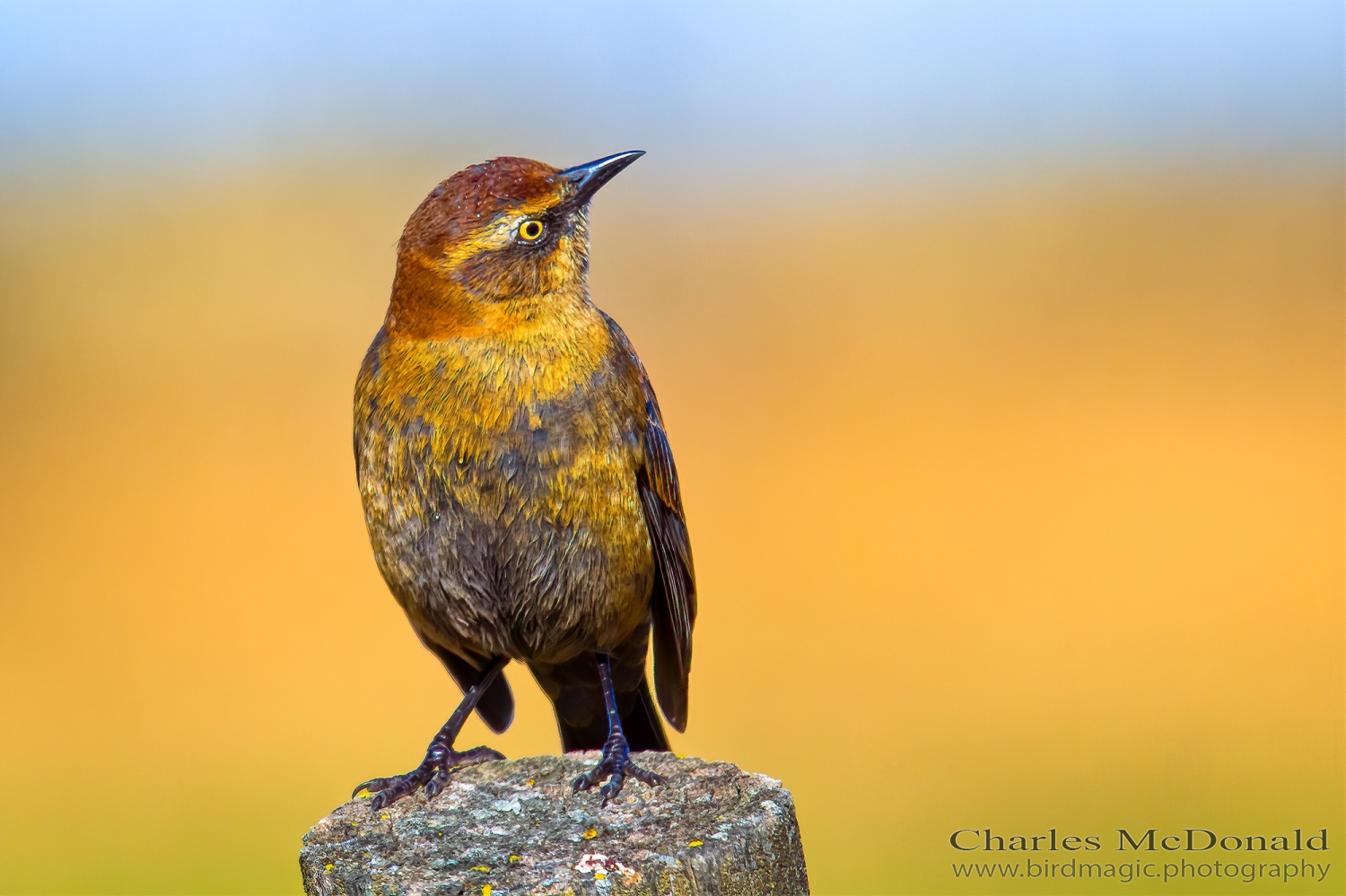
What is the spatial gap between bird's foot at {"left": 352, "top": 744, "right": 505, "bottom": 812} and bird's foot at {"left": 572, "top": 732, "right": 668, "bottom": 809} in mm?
385

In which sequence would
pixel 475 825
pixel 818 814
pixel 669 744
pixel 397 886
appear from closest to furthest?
pixel 397 886
pixel 475 825
pixel 669 744
pixel 818 814

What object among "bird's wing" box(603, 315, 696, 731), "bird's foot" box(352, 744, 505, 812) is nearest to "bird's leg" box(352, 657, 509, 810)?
"bird's foot" box(352, 744, 505, 812)

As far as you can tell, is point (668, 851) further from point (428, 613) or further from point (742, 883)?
point (428, 613)

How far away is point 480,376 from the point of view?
10.7ft

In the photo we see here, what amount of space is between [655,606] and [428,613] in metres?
0.70

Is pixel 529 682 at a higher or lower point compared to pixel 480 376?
lower

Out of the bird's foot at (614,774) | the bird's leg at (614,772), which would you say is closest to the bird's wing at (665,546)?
the bird's leg at (614,772)

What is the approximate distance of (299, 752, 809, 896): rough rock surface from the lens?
2.43 meters

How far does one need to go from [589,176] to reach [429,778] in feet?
5.68

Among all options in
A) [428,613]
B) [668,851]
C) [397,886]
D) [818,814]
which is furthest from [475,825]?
[818,814]

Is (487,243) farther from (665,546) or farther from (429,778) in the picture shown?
(429,778)

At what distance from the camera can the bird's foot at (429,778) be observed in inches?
119

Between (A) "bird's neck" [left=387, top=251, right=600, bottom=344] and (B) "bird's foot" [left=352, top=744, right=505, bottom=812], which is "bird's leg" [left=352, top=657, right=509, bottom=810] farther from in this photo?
(A) "bird's neck" [left=387, top=251, right=600, bottom=344]

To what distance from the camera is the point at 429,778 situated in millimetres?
3250
